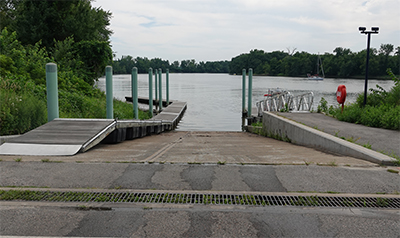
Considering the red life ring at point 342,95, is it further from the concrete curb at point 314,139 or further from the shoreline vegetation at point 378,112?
the concrete curb at point 314,139

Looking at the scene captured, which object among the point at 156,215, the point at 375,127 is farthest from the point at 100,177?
the point at 375,127

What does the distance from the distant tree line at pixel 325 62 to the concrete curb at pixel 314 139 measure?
8317 cm

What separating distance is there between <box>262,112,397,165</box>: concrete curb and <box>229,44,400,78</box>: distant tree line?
83169 millimetres

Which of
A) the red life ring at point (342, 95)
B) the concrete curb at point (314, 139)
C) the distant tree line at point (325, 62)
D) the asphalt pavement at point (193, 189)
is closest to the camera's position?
the asphalt pavement at point (193, 189)

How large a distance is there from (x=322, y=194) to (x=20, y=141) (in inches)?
212

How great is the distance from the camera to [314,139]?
8344 mm

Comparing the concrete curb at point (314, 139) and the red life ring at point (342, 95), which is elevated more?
the red life ring at point (342, 95)

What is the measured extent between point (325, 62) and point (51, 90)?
14063 cm

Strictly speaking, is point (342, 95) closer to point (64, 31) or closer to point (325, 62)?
point (64, 31)

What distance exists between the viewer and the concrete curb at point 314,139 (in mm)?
5877

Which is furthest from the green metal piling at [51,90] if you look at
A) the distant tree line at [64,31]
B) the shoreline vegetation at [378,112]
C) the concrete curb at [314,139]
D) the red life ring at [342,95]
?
the distant tree line at [64,31]

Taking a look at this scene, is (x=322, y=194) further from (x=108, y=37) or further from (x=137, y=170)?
(x=108, y=37)

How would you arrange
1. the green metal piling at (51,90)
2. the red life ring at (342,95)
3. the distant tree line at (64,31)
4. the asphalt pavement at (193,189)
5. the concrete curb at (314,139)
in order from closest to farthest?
the asphalt pavement at (193,189) < the concrete curb at (314,139) < the green metal piling at (51,90) < the red life ring at (342,95) < the distant tree line at (64,31)

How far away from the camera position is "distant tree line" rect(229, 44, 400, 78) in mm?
107600
